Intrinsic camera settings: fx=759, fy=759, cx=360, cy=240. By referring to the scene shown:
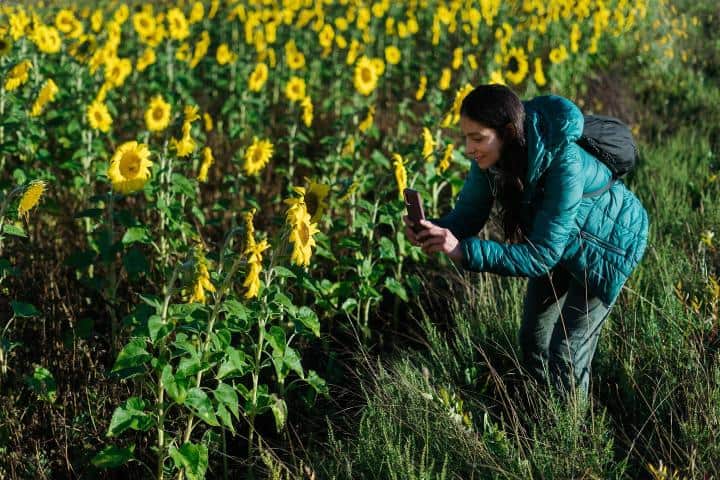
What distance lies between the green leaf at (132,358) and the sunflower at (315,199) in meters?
0.69

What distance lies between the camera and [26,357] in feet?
11.2

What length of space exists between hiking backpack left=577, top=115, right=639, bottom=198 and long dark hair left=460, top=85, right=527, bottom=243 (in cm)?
24

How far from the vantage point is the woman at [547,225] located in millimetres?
2441

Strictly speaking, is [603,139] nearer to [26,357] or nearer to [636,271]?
[636,271]

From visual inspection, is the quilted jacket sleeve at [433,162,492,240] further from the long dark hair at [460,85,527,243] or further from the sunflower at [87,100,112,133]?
the sunflower at [87,100,112,133]

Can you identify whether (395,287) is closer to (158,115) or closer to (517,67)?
(158,115)

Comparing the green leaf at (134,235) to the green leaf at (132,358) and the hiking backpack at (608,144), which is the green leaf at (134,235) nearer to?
the green leaf at (132,358)

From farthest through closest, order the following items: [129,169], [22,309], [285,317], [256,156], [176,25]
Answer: [176,25] < [256,156] < [285,317] < [129,169] < [22,309]

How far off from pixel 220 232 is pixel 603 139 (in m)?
2.83

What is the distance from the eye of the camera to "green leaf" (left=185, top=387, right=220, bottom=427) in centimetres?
233

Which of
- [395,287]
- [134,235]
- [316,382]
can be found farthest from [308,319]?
[395,287]

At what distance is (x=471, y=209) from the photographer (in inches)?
112

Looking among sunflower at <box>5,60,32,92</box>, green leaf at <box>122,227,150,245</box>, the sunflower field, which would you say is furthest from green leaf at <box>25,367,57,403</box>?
sunflower at <box>5,60,32,92</box>

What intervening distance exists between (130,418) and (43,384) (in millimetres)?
621
